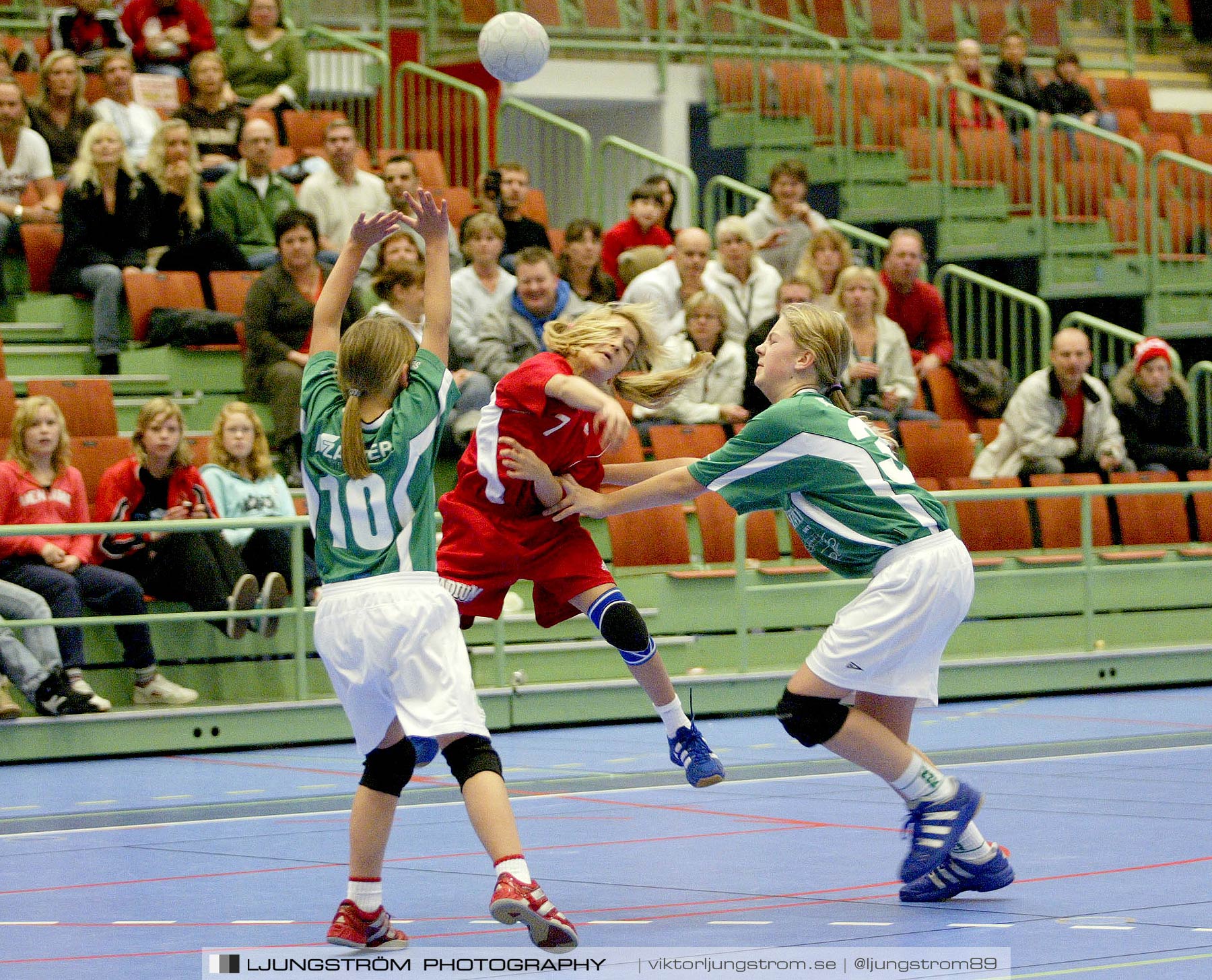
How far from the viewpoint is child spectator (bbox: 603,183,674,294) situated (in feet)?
41.9

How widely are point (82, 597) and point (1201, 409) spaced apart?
8.96 metres

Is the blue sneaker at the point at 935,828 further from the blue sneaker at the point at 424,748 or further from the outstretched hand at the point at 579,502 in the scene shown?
the blue sneaker at the point at 424,748

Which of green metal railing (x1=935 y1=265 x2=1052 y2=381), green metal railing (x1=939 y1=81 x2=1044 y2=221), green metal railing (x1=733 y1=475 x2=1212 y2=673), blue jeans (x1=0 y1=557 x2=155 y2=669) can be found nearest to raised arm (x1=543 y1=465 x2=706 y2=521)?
blue jeans (x1=0 y1=557 x2=155 y2=669)

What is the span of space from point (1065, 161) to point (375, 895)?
12796mm

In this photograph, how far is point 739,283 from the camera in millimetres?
11539

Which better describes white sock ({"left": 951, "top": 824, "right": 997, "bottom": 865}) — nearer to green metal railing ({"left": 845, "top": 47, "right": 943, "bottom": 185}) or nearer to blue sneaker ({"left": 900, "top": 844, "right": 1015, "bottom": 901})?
blue sneaker ({"left": 900, "top": 844, "right": 1015, "bottom": 901})

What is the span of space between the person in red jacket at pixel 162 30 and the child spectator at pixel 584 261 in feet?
12.6

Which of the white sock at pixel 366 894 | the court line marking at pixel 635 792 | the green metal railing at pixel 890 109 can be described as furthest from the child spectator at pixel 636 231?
the white sock at pixel 366 894

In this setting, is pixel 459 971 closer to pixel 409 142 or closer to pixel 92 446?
pixel 92 446

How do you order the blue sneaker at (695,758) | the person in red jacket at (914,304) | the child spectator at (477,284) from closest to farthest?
the blue sneaker at (695,758), the child spectator at (477,284), the person in red jacket at (914,304)

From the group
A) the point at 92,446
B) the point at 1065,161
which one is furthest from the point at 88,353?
the point at 1065,161

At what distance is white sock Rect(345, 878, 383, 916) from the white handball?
565 centimetres

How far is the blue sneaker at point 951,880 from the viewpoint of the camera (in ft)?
17.3

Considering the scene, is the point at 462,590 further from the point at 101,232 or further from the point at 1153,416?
the point at 1153,416
